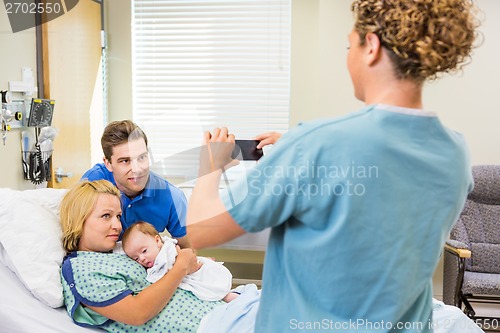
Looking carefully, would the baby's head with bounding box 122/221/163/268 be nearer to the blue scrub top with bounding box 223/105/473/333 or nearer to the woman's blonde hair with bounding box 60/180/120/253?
the woman's blonde hair with bounding box 60/180/120/253

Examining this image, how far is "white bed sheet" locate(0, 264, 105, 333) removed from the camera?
1446 millimetres

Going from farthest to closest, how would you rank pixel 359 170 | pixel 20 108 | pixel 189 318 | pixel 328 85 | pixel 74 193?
pixel 328 85, pixel 20 108, pixel 74 193, pixel 189 318, pixel 359 170

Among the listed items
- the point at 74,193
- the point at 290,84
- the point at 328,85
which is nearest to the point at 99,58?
the point at 290,84


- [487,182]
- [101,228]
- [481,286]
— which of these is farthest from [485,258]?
[101,228]

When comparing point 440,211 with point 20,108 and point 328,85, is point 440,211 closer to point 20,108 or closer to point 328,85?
point 20,108

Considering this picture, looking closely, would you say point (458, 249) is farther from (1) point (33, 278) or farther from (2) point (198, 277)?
(1) point (33, 278)

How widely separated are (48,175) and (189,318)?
1.41m

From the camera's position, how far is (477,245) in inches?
115

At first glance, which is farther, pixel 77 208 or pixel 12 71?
pixel 12 71

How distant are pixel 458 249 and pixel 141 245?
1754mm

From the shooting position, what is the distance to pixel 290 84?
10.9 feet

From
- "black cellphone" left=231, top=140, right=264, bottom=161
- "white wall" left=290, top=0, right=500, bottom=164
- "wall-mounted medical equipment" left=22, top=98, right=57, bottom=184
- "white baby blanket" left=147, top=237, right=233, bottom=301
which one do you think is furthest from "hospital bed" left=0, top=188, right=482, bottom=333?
"white wall" left=290, top=0, right=500, bottom=164

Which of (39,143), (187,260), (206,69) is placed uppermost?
(206,69)

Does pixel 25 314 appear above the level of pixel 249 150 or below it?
below
